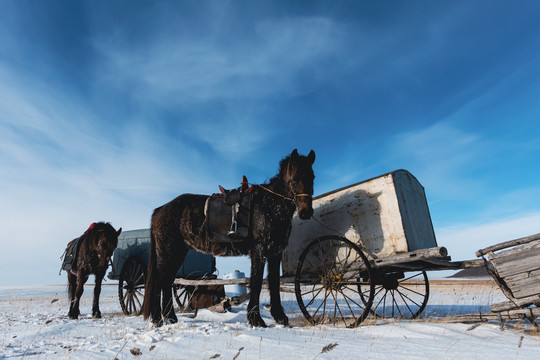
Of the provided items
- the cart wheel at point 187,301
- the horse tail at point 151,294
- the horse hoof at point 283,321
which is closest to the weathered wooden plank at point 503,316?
the horse hoof at point 283,321

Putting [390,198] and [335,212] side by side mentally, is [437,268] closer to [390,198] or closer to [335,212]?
[390,198]

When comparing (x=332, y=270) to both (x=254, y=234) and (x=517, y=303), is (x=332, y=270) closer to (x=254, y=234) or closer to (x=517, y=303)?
(x=254, y=234)

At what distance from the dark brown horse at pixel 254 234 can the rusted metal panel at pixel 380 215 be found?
3.76 ft

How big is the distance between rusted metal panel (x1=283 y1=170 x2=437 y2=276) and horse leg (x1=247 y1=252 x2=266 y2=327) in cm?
161

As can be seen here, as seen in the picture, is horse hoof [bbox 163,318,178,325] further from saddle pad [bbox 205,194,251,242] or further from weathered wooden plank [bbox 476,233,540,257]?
weathered wooden plank [bbox 476,233,540,257]

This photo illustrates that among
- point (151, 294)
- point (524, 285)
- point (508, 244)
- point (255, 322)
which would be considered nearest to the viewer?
point (524, 285)

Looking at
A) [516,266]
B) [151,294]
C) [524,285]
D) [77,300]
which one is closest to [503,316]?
[524,285]

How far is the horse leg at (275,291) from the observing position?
5.93 meters

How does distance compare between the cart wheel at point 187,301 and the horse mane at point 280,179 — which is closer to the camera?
the horse mane at point 280,179

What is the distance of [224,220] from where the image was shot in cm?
617

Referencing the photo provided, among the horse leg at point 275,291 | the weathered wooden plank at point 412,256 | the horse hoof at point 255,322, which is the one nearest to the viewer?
the weathered wooden plank at point 412,256

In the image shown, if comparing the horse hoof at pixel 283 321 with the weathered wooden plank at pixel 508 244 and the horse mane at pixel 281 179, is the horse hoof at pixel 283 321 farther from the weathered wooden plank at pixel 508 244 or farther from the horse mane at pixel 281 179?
the weathered wooden plank at pixel 508 244

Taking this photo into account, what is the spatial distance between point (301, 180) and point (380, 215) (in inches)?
65.6

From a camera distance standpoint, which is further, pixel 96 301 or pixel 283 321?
pixel 96 301
